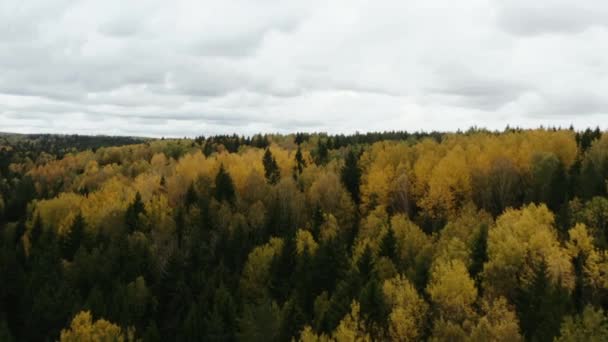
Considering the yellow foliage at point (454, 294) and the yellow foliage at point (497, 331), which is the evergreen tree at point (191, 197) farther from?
the yellow foliage at point (497, 331)

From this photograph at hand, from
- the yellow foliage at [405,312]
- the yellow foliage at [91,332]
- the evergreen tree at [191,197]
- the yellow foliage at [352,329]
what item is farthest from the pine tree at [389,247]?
the evergreen tree at [191,197]

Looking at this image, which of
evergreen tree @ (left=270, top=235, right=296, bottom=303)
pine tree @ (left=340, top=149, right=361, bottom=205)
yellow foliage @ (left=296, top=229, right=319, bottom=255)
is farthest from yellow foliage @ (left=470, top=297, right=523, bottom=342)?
pine tree @ (left=340, top=149, right=361, bottom=205)

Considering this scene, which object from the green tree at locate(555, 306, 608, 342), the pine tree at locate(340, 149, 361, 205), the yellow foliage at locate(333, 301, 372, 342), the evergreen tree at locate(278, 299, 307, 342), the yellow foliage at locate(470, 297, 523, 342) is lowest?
the evergreen tree at locate(278, 299, 307, 342)

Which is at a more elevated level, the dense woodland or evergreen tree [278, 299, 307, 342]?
the dense woodland

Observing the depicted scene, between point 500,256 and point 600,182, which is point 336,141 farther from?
point 500,256

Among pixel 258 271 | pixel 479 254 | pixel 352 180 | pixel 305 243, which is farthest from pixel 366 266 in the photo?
pixel 352 180

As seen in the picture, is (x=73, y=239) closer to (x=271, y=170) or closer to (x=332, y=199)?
(x=332, y=199)

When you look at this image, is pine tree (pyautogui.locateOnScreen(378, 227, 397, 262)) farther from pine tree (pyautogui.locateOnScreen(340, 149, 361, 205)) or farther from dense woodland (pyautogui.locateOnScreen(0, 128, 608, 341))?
pine tree (pyautogui.locateOnScreen(340, 149, 361, 205))

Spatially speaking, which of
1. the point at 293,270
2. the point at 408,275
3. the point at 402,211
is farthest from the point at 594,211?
the point at 293,270
